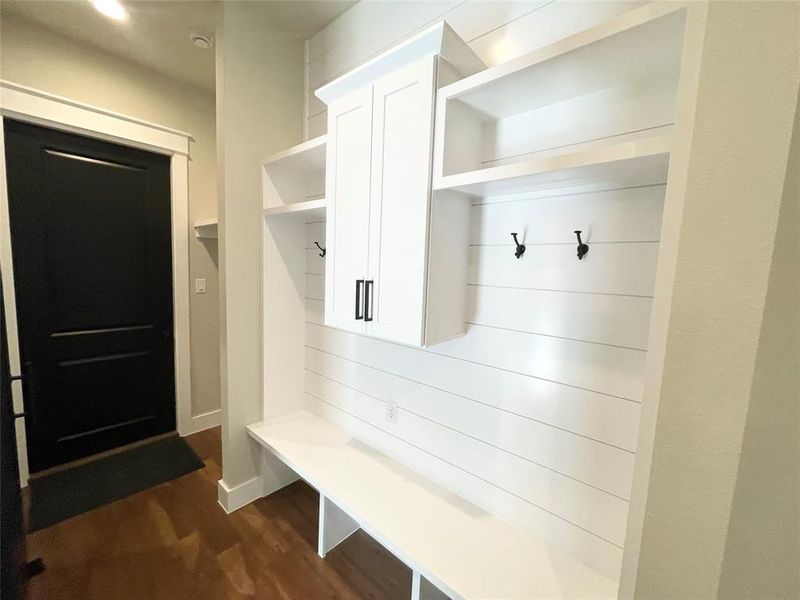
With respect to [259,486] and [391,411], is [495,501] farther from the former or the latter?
[259,486]

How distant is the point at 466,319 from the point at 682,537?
0.92 m

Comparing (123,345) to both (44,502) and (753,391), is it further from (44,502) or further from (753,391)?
(753,391)

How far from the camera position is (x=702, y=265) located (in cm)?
59

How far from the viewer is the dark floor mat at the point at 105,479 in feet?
6.50

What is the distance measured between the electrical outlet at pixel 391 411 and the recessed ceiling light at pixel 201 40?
2580mm

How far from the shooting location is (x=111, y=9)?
73.9 inches

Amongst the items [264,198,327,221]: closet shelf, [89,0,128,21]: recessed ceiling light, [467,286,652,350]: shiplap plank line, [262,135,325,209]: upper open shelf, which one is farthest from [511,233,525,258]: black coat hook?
[89,0,128,21]: recessed ceiling light

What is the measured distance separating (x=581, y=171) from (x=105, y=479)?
130 inches

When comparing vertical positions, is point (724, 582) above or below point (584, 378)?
below

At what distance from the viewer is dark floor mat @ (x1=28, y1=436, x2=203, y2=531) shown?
1.98 metres

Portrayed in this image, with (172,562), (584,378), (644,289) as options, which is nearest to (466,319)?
(584,378)

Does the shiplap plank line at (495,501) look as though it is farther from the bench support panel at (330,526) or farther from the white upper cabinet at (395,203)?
the white upper cabinet at (395,203)

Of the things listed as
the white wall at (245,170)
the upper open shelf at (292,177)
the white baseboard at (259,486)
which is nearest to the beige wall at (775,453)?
the upper open shelf at (292,177)

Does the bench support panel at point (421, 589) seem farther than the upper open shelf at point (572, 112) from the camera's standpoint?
Yes
